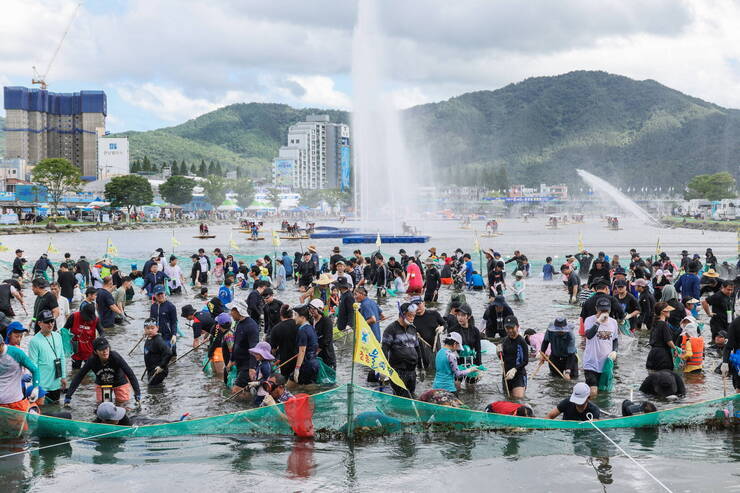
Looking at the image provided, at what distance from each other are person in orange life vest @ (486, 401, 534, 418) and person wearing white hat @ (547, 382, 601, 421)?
32cm

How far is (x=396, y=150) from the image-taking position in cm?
6378

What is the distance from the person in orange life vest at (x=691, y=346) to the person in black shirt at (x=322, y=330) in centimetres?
665

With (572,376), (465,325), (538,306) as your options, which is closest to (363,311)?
(465,325)

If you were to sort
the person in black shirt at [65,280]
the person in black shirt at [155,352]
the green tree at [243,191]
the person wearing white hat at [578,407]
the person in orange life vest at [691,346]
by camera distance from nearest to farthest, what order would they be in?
1. the person wearing white hat at [578,407]
2. the person in black shirt at [155,352]
3. the person in orange life vest at [691,346]
4. the person in black shirt at [65,280]
5. the green tree at [243,191]

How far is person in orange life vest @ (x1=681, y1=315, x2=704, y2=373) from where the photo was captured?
42.2ft

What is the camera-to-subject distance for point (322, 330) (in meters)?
12.2

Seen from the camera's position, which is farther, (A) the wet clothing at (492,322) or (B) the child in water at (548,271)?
(B) the child in water at (548,271)

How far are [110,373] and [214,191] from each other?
164 m

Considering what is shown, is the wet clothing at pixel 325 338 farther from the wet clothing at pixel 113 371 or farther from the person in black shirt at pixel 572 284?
the person in black shirt at pixel 572 284

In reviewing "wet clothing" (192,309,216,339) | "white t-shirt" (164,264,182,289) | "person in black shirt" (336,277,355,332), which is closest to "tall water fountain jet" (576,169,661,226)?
"white t-shirt" (164,264,182,289)

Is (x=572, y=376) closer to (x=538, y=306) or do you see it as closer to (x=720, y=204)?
(x=538, y=306)

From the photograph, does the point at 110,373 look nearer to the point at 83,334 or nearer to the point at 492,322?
the point at 83,334

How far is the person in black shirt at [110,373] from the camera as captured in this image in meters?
9.84

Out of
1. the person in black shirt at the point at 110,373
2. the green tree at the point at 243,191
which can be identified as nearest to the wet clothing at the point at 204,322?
the person in black shirt at the point at 110,373
